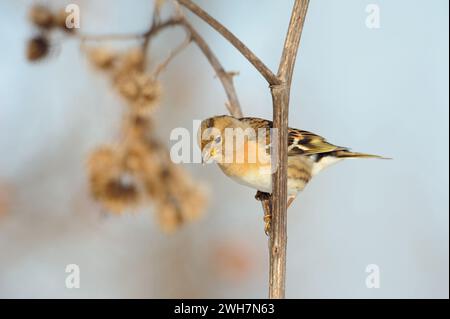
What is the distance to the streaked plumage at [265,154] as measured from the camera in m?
3.06

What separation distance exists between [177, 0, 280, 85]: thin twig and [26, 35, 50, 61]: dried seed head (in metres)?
0.93

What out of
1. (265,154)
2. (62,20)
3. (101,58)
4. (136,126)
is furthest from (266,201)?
(62,20)

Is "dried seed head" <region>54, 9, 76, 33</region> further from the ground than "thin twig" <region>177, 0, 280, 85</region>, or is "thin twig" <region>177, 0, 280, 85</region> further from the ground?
"dried seed head" <region>54, 9, 76, 33</region>

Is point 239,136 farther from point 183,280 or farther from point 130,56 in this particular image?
point 183,280

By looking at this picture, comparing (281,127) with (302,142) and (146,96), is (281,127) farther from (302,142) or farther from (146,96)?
(302,142)

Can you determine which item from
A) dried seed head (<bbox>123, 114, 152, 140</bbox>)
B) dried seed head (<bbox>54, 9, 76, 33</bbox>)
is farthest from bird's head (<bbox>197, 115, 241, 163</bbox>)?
dried seed head (<bbox>54, 9, 76, 33</bbox>)

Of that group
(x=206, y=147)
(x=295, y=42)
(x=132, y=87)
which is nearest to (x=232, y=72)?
(x=206, y=147)

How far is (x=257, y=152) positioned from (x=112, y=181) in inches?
39.0

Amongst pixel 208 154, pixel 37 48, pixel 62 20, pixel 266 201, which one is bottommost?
pixel 266 201

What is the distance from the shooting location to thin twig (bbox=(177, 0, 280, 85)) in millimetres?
1601

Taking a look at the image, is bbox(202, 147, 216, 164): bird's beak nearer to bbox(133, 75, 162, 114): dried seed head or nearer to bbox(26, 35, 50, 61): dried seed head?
bbox(133, 75, 162, 114): dried seed head

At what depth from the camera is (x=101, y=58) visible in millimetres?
2471

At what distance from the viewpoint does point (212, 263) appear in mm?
3887

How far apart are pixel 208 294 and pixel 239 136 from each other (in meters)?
1.24
